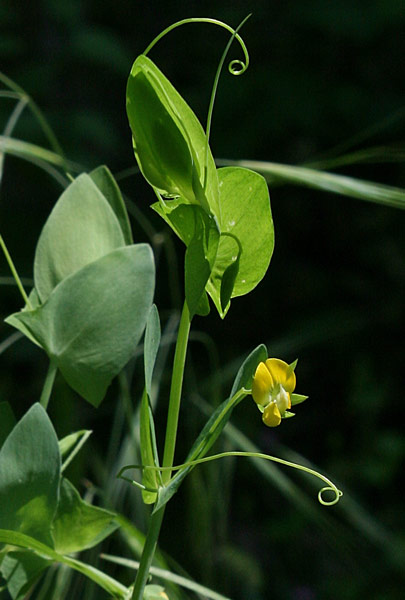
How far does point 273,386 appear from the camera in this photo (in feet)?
0.49

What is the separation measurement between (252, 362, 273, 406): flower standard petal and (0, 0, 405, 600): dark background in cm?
68

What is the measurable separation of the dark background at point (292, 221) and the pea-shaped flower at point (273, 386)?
0.68 meters

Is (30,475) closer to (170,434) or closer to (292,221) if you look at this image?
(170,434)

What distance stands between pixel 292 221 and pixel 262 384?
883mm

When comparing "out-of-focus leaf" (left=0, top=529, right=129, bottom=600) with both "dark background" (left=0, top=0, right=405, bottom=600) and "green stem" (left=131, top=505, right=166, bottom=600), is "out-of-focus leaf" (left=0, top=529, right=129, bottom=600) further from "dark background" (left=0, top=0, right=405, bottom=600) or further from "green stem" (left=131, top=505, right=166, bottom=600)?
"dark background" (left=0, top=0, right=405, bottom=600)

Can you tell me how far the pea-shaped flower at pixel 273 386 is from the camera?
15 centimetres

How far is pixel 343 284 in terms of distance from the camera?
97 centimetres

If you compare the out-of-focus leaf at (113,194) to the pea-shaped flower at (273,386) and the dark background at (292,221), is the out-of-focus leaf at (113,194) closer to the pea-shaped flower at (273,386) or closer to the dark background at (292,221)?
the pea-shaped flower at (273,386)

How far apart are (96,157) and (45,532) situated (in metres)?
0.75

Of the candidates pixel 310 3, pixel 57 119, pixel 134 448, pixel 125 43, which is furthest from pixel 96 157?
pixel 134 448

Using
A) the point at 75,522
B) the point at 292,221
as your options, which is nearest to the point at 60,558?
the point at 75,522

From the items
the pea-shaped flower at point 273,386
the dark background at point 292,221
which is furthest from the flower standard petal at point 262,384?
the dark background at point 292,221

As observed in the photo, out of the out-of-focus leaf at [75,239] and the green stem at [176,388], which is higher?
the out-of-focus leaf at [75,239]

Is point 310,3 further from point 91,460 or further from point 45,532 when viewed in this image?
point 45,532
